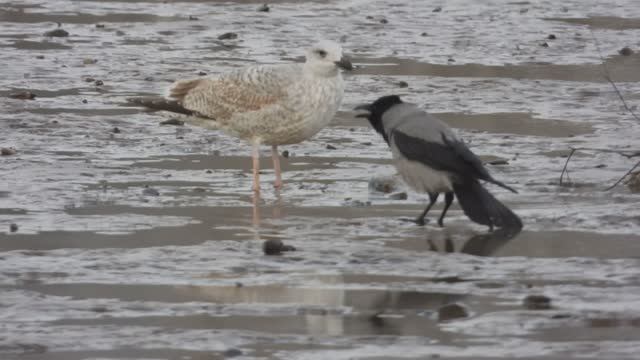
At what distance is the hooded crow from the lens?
1027 cm

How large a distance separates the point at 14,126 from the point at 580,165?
14.1 feet

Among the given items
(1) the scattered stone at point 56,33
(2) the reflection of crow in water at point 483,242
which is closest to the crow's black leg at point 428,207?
(2) the reflection of crow in water at point 483,242

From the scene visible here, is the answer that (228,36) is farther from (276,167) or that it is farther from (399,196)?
(399,196)

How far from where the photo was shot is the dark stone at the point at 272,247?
30.9 ft

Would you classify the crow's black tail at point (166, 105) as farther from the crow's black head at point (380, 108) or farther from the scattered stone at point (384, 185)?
the crow's black head at point (380, 108)

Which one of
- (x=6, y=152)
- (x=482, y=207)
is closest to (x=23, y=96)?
(x=6, y=152)

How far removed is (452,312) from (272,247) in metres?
1.62

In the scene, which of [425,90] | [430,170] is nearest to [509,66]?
[425,90]

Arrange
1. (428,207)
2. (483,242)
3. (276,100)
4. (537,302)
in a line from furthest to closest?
(276,100), (428,207), (483,242), (537,302)

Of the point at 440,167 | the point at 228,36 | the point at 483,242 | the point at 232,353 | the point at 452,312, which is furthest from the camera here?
the point at 228,36

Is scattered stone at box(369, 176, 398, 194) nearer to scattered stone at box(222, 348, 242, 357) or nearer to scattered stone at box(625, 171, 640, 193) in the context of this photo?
scattered stone at box(625, 171, 640, 193)

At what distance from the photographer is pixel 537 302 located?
26.9 feet

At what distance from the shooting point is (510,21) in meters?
21.3

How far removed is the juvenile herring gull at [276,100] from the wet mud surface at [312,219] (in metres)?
0.33
